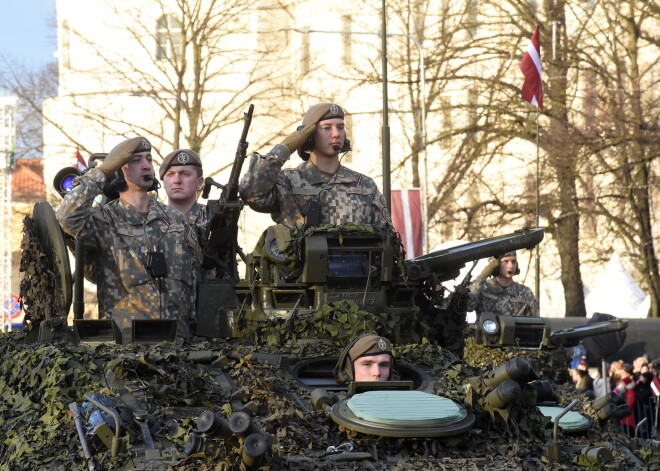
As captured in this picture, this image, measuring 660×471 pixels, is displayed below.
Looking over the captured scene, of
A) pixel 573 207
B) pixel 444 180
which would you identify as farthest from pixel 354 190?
pixel 444 180

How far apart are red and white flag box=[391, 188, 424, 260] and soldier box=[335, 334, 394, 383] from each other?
490 inches

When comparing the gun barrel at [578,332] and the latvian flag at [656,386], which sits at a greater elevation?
the gun barrel at [578,332]

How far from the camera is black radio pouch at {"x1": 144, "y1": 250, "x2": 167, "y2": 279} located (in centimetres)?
1057

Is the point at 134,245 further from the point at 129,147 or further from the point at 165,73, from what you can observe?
the point at 165,73

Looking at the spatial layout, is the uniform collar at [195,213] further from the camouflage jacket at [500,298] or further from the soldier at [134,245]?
the camouflage jacket at [500,298]

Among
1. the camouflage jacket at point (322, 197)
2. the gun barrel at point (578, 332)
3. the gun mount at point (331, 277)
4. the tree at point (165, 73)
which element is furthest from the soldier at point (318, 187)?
the tree at point (165, 73)

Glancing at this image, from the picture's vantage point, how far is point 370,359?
851 cm

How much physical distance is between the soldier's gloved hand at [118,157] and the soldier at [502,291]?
677 cm

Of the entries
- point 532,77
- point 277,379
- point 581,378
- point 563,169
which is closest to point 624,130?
point 563,169

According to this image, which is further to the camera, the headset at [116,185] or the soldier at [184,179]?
the soldier at [184,179]

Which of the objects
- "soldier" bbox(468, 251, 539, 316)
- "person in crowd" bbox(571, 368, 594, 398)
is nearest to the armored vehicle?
"soldier" bbox(468, 251, 539, 316)

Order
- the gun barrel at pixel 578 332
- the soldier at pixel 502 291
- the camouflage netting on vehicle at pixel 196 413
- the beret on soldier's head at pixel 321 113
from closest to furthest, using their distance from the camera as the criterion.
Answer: the camouflage netting on vehicle at pixel 196 413 → the beret on soldier's head at pixel 321 113 → the gun barrel at pixel 578 332 → the soldier at pixel 502 291

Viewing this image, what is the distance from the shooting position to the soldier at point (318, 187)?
1080 centimetres

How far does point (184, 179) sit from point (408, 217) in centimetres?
901
